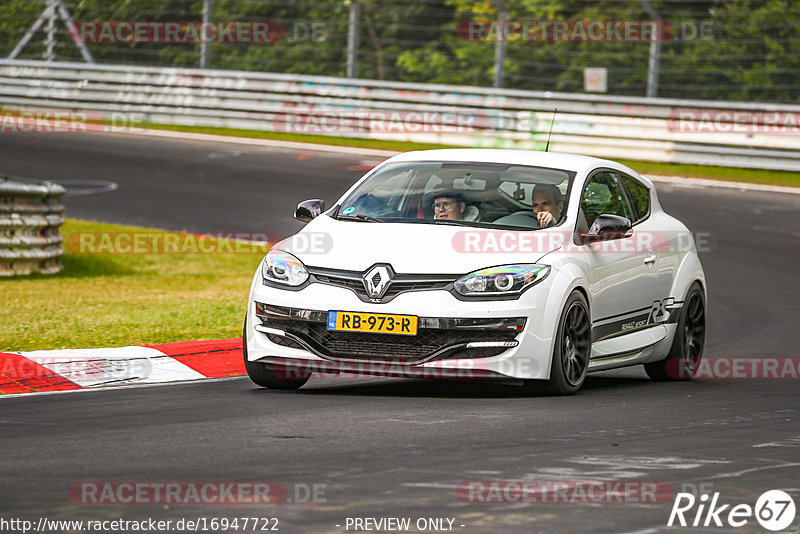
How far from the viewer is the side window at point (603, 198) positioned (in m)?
9.61

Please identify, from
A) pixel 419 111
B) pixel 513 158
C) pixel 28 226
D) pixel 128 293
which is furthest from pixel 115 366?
pixel 419 111

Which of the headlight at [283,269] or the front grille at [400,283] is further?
the headlight at [283,269]

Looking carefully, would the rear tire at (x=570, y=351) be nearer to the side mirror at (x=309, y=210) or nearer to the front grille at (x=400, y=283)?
the front grille at (x=400, y=283)

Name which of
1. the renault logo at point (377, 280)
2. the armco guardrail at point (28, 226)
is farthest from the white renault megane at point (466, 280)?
the armco guardrail at point (28, 226)

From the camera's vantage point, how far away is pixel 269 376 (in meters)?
8.94

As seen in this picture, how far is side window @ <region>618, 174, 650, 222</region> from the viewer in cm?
1043

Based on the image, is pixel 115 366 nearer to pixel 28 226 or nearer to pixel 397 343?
pixel 397 343

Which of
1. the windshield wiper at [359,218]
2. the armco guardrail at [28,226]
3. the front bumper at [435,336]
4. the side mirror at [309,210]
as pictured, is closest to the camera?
the front bumper at [435,336]

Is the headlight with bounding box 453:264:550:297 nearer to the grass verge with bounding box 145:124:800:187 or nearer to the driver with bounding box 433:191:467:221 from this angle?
the driver with bounding box 433:191:467:221

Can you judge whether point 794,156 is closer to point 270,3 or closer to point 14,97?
point 270,3

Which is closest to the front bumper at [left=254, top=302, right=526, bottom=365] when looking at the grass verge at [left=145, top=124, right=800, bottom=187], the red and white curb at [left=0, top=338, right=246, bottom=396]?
the red and white curb at [left=0, top=338, right=246, bottom=396]

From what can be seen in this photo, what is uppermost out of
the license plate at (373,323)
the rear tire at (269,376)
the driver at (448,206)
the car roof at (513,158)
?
the car roof at (513,158)

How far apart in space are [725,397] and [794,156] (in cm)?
1540

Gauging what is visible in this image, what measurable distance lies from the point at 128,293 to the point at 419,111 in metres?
13.2
